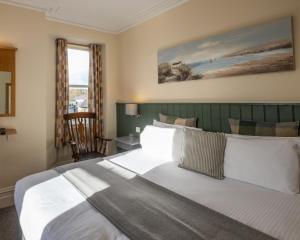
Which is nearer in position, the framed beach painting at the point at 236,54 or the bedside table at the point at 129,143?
the framed beach painting at the point at 236,54

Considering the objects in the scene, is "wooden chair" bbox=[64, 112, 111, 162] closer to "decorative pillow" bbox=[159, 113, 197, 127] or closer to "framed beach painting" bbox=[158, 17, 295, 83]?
"decorative pillow" bbox=[159, 113, 197, 127]

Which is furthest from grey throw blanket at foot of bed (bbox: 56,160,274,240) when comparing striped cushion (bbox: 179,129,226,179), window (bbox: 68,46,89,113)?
window (bbox: 68,46,89,113)

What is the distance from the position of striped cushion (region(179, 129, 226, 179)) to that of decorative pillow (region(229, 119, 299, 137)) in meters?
0.29

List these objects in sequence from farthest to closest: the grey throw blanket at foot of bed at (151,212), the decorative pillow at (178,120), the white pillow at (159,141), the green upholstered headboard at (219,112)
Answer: the decorative pillow at (178,120) < the white pillow at (159,141) < the green upholstered headboard at (219,112) < the grey throw blanket at foot of bed at (151,212)

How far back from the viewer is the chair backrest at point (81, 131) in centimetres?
346

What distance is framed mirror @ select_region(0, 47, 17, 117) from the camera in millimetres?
2627

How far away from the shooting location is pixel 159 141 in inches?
94.2

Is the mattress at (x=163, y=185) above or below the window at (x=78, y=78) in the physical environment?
below

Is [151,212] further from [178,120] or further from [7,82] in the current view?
[7,82]

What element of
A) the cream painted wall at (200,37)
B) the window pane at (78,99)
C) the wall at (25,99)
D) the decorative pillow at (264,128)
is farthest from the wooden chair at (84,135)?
the decorative pillow at (264,128)

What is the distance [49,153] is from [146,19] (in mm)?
2721

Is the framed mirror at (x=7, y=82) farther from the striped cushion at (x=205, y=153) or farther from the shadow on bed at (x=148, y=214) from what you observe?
the striped cushion at (x=205, y=153)

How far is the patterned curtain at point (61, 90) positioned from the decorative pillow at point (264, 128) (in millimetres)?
2713

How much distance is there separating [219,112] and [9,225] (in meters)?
2.64
